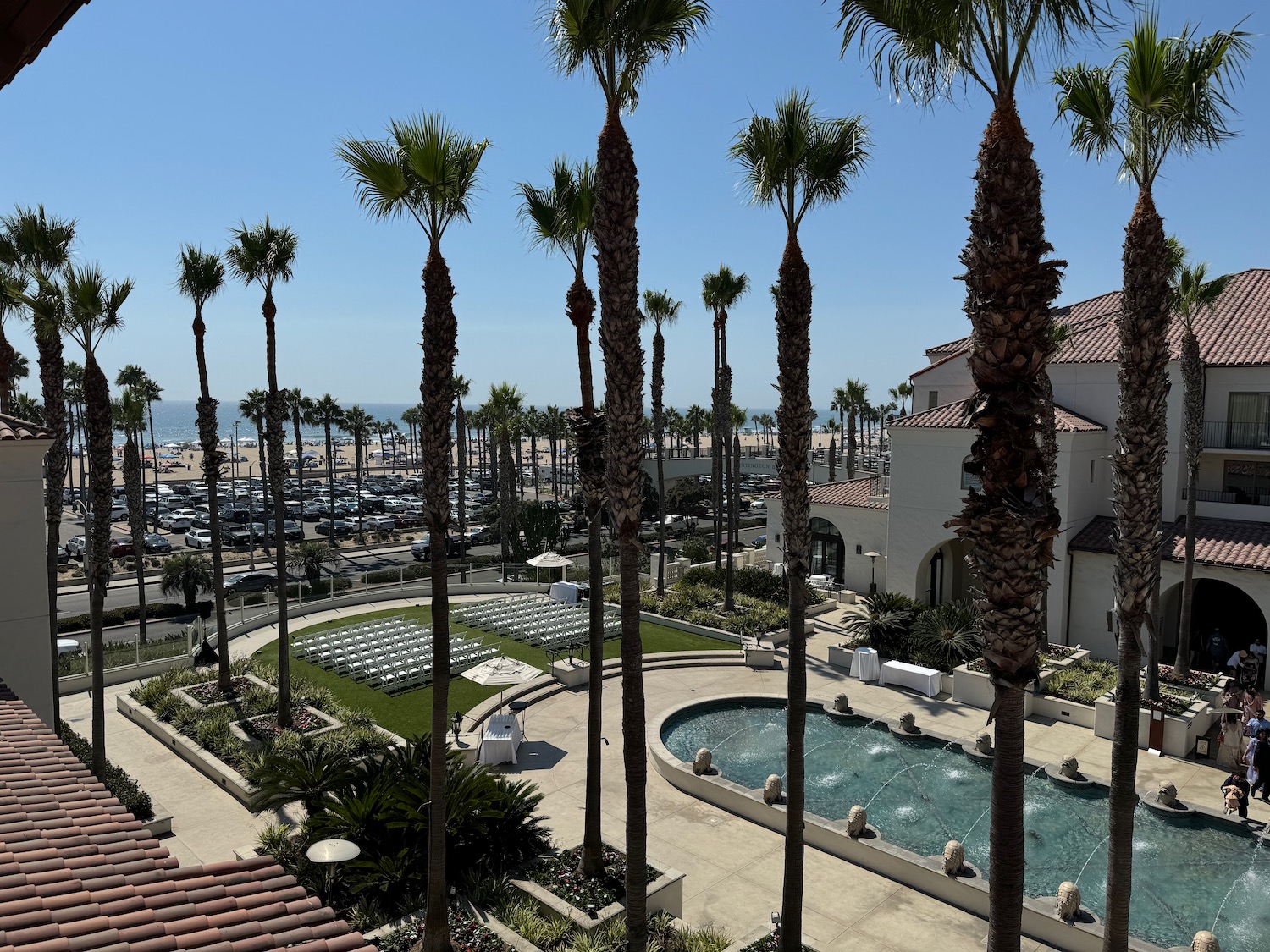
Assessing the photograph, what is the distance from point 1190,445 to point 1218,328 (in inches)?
276

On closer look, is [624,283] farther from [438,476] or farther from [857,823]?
[857,823]

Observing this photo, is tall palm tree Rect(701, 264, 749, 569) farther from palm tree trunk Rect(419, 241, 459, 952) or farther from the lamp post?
palm tree trunk Rect(419, 241, 459, 952)

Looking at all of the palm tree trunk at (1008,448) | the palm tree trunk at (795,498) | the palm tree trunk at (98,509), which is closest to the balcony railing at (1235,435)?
the palm tree trunk at (795,498)

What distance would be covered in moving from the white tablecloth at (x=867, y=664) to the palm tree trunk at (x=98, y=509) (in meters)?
18.7

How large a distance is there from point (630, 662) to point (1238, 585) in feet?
71.3

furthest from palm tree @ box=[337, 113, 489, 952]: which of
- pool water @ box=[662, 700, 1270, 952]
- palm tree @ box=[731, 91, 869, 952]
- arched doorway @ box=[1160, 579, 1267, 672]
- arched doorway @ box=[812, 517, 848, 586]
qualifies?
arched doorway @ box=[812, 517, 848, 586]

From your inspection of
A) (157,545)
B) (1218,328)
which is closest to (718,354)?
(1218,328)

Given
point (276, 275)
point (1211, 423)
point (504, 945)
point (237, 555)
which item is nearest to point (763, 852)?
point (504, 945)

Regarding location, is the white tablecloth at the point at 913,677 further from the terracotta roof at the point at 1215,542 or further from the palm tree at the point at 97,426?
the palm tree at the point at 97,426

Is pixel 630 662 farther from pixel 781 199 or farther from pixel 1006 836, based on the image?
pixel 781 199

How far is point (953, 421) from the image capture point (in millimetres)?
28516

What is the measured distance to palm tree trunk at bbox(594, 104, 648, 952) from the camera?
30.4 feet

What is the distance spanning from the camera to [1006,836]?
687cm

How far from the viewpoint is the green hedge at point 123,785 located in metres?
15.3
